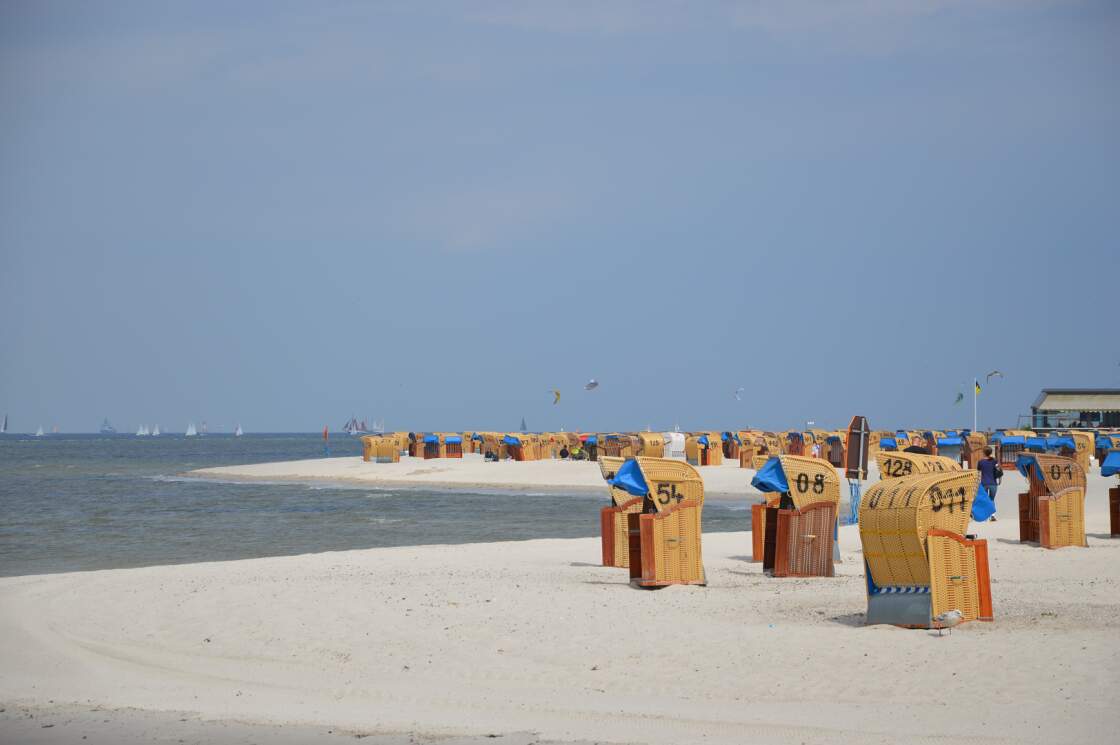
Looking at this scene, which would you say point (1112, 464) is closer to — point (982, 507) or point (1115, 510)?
point (1115, 510)

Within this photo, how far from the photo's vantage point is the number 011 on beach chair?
14.0 metres

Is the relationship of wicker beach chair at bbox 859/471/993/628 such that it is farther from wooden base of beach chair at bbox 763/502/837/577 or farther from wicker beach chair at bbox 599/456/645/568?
wicker beach chair at bbox 599/456/645/568

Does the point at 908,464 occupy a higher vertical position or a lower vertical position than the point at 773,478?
higher

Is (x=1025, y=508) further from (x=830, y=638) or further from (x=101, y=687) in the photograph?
(x=101, y=687)

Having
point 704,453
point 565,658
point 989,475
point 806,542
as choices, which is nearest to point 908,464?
point 806,542

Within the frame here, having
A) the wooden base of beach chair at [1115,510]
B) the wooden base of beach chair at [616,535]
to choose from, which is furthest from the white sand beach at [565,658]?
the wooden base of beach chair at [1115,510]

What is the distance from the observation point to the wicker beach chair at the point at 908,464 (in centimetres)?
1560

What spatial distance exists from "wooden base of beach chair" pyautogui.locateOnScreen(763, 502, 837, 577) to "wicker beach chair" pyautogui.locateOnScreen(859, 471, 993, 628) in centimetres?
A: 420

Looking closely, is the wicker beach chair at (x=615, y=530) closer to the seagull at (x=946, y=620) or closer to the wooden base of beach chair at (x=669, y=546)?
the wooden base of beach chair at (x=669, y=546)

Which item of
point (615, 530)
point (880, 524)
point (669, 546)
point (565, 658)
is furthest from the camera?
point (615, 530)

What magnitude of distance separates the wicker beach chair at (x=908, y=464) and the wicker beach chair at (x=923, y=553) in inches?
182

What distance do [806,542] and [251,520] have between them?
18.9 metres

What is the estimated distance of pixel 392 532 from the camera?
26.5 m

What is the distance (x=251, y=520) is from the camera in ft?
100
